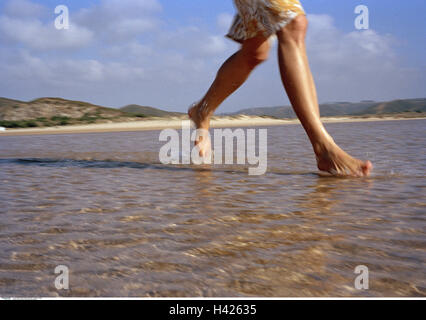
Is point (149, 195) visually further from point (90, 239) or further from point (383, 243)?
point (383, 243)

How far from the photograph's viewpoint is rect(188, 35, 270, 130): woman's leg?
3088 mm

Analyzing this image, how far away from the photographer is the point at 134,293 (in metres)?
0.97

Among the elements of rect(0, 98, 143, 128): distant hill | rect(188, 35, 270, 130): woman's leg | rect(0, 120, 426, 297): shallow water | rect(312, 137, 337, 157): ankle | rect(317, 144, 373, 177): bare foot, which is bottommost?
rect(0, 120, 426, 297): shallow water

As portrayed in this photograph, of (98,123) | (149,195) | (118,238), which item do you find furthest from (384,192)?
(98,123)

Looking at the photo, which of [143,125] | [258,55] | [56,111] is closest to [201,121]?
[258,55]

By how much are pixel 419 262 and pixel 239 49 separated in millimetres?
2368

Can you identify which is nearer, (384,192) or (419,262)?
(419,262)

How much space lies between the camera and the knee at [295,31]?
2605mm

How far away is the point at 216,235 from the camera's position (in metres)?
1.37

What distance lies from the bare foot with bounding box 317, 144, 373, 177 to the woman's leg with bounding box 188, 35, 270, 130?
950 mm

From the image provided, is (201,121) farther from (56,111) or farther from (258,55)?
(56,111)

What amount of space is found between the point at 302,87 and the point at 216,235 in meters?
1.49
